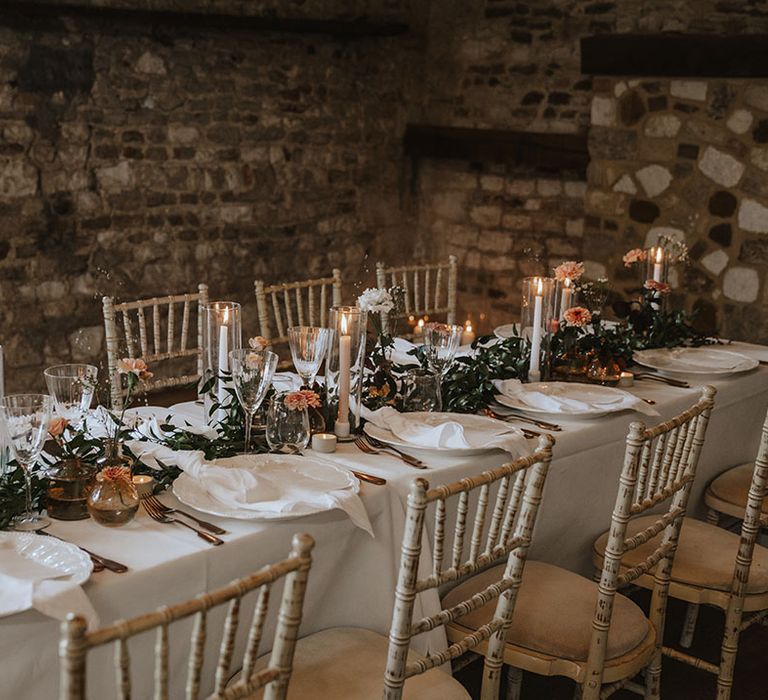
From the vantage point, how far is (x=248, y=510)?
203 centimetres

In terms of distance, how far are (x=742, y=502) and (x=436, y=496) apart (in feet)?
5.44

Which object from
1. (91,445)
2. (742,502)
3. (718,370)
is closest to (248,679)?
(91,445)

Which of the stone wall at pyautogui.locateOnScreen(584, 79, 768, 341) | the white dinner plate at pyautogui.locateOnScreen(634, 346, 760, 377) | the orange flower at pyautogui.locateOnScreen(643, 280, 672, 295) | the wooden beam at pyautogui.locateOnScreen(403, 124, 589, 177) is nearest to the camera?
the white dinner plate at pyautogui.locateOnScreen(634, 346, 760, 377)

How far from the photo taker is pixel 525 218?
630cm

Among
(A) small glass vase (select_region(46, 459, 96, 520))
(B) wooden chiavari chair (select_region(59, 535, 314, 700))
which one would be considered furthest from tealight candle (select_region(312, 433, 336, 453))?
(B) wooden chiavari chair (select_region(59, 535, 314, 700))

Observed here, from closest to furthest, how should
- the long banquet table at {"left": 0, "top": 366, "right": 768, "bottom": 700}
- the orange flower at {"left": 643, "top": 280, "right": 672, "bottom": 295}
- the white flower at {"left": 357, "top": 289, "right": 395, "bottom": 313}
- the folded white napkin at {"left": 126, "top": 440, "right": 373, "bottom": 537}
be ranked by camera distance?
1. the long banquet table at {"left": 0, "top": 366, "right": 768, "bottom": 700}
2. the folded white napkin at {"left": 126, "top": 440, "right": 373, "bottom": 537}
3. the white flower at {"left": 357, "top": 289, "right": 395, "bottom": 313}
4. the orange flower at {"left": 643, "top": 280, "right": 672, "bottom": 295}

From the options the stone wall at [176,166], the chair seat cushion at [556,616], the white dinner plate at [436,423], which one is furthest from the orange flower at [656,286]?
the stone wall at [176,166]

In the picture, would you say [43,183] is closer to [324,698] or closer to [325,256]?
[325,256]

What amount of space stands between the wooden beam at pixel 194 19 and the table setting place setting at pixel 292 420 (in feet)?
7.99

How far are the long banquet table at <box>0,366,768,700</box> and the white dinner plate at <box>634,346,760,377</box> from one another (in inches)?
2.9

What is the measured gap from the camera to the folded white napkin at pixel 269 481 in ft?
6.77

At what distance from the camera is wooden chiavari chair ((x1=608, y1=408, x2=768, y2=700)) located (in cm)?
256

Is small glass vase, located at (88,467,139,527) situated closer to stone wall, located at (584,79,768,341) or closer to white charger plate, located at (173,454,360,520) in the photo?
white charger plate, located at (173,454,360,520)

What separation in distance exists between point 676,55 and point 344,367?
10.5 feet
